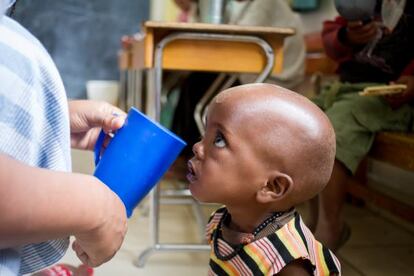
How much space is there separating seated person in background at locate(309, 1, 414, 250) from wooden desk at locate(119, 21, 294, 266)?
25cm

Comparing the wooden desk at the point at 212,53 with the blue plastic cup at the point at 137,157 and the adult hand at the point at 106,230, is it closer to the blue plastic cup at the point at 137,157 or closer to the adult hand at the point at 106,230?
the blue plastic cup at the point at 137,157

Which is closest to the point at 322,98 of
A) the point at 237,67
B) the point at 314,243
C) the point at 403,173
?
the point at 237,67

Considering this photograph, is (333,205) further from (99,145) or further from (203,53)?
(99,145)

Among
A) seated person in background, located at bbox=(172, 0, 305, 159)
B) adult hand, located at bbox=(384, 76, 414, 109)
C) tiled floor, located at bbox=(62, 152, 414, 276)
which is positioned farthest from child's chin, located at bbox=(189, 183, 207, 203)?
seated person in background, located at bbox=(172, 0, 305, 159)

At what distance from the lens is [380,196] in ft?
5.80

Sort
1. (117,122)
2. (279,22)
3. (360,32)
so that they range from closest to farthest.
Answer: (117,122) → (360,32) → (279,22)

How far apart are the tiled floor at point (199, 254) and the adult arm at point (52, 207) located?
769 millimetres

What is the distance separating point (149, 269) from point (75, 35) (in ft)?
8.79

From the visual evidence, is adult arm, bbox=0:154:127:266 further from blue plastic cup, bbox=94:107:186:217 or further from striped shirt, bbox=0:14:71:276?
blue plastic cup, bbox=94:107:186:217

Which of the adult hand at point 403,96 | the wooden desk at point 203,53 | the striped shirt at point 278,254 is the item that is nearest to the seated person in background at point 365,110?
the adult hand at point 403,96

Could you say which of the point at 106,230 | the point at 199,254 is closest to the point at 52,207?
the point at 106,230

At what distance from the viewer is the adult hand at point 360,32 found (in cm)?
149

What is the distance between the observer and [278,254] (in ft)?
2.24

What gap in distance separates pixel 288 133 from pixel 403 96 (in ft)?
2.71
